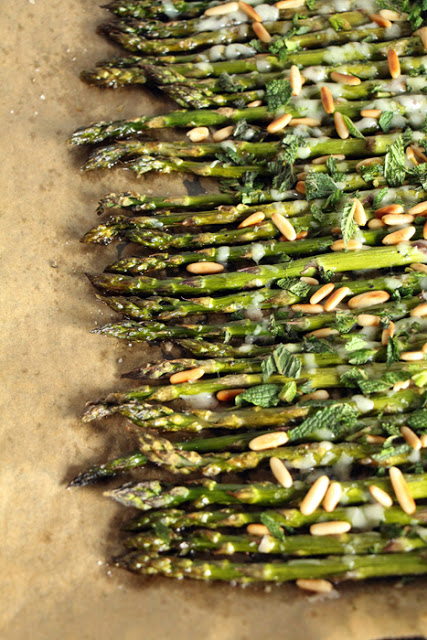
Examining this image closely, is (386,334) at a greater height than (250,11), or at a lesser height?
lesser

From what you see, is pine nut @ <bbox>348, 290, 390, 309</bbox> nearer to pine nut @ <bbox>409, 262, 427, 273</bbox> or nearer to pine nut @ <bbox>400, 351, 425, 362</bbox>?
pine nut @ <bbox>409, 262, 427, 273</bbox>

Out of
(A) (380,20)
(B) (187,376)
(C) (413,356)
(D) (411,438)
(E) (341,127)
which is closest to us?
(D) (411,438)

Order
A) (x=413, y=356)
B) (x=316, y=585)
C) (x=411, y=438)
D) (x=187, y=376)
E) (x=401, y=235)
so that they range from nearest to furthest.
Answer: (x=316, y=585)
(x=411, y=438)
(x=413, y=356)
(x=187, y=376)
(x=401, y=235)

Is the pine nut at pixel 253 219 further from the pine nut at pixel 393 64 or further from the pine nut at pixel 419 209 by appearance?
the pine nut at pixel 393 64

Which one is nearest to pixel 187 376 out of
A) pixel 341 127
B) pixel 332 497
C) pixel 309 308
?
pixel 309 308

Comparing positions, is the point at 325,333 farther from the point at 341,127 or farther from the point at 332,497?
the point at 341,127

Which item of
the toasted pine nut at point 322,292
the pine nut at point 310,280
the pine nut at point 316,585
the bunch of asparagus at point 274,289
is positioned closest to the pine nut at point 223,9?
the bunch of asparagus at point 274,289
